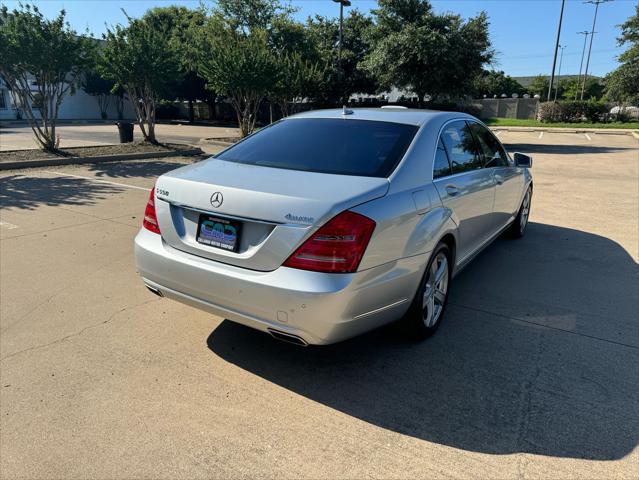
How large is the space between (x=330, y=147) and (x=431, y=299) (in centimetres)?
136

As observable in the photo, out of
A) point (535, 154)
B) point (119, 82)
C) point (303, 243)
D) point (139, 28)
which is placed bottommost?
point (535, 154)

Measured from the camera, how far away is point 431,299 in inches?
143

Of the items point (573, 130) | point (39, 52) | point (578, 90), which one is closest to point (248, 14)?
point (39, 52)

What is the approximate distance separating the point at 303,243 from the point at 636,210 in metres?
8.07

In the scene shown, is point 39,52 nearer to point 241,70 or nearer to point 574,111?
point 241,70

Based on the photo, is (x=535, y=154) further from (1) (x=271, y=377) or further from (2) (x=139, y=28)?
(1) (x=271, y=377)

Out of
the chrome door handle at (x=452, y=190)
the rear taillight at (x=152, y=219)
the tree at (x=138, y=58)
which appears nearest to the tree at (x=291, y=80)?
the tree at (x=138, y=58)

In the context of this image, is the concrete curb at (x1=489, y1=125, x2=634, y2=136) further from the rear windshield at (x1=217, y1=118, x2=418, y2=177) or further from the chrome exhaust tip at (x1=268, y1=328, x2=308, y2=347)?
the chrome exhaust tip at (x1=268, y1=328, x2=308, y2=347)

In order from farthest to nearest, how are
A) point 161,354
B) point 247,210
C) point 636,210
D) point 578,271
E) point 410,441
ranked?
point 636,210 → point 578,271 → point 161,354 → point 247,210 → point 410,441

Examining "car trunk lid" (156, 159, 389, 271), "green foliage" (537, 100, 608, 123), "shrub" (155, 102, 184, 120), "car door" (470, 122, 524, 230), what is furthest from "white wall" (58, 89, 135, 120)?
"car trunk lid" (156, 159, 389, 271)

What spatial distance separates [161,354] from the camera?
3.46 metres

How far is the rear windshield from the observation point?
3350mm

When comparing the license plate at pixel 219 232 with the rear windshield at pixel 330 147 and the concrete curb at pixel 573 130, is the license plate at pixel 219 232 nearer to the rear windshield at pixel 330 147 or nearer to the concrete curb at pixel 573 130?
the rear windshield at pixel 330 147

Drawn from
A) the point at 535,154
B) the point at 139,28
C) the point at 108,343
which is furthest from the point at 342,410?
the point at 535,154
